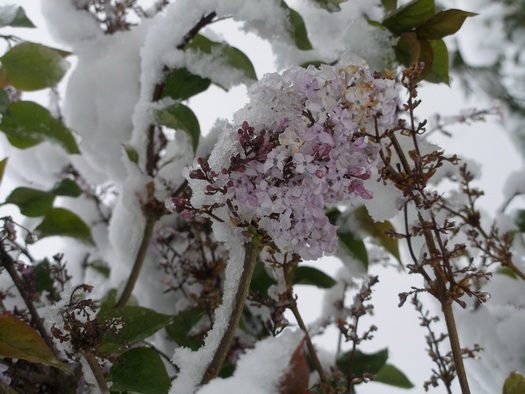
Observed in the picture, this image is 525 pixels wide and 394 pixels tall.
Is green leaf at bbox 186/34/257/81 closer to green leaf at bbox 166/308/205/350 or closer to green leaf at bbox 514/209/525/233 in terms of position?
green leaf at bbox 166/308/205/350

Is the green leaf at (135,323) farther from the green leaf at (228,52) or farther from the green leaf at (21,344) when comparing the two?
the green leaf at (228,52)

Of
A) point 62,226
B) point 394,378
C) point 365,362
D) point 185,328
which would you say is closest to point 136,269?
point 185,328

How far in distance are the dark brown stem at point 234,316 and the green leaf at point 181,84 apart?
1.15 ft

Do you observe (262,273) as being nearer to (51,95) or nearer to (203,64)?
(203,64)

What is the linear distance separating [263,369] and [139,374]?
0.17m

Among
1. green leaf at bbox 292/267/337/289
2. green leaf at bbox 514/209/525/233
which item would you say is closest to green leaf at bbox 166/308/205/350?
green leaf at bbox 292/267/337/289

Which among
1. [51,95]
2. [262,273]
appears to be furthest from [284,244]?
[51,95]

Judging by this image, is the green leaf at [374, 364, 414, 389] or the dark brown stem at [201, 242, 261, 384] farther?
the green leaf at [374, 364, 414, 389]

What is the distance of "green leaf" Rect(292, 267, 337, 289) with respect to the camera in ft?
2.43

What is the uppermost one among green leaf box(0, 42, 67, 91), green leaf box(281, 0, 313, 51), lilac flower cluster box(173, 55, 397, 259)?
green leaf box(281, 0, 313, 51)

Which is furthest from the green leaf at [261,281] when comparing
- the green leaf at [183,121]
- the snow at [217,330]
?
the snow at [217,330]

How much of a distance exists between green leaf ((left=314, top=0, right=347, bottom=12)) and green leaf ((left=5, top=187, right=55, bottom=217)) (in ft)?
1.31

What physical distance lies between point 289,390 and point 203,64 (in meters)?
0.44

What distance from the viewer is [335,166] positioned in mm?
344
